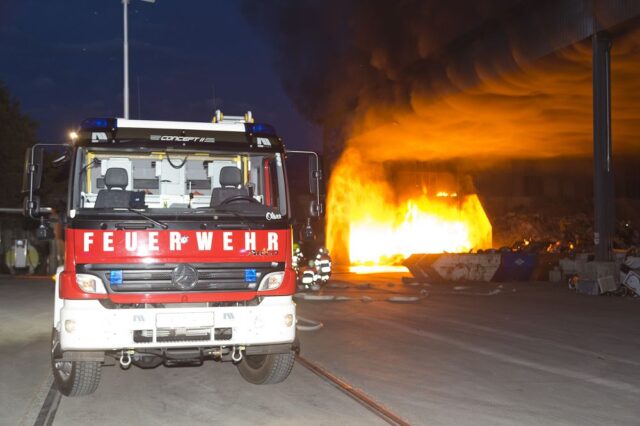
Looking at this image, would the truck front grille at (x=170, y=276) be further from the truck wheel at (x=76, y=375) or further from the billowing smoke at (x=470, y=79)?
the billowing smoke at (x=470, y=79)

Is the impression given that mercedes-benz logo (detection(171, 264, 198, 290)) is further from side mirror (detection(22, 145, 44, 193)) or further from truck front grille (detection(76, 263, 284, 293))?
side mirror (detection(22, 145, 44, 193))

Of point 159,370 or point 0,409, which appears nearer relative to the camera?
point 0,409

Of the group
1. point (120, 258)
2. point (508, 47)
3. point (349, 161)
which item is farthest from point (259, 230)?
point (349, 161)

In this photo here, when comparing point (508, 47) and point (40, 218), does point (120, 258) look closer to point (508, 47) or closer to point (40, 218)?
point (40, 218)

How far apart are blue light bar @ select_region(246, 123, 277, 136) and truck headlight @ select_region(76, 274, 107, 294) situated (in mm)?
2110

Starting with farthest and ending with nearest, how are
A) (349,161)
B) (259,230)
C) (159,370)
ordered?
(349,161) < (159,370) < (259,230)

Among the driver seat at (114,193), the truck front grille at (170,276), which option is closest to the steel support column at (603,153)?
the truck front grille at (170,276)

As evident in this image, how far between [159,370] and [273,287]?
8.39ft

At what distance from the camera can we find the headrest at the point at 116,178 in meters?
6.81

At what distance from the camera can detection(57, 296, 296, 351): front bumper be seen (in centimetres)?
611

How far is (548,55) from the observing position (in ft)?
64.2

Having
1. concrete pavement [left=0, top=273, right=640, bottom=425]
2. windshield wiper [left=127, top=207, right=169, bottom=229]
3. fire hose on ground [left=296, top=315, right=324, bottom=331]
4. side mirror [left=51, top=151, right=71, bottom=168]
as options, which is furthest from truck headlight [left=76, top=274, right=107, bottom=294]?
fire hose on ground [left=296, top=315, right=324, bottom=331]

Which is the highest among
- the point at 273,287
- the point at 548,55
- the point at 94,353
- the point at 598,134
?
the point at 548,55

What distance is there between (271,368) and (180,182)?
7.20 ft
